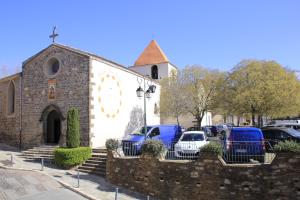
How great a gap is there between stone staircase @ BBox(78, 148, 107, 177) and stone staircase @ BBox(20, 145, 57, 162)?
9.36 feet

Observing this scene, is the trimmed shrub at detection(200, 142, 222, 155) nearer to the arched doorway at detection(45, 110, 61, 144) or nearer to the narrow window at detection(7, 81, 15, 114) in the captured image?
the arched doorway at detection(45, 110, 61, 144)

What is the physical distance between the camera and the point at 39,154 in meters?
21.1

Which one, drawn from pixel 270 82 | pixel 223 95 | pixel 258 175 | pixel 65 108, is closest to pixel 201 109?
pixel 223 95

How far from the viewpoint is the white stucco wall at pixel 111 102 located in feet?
68.6

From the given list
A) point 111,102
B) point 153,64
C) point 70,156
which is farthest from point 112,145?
point 153,64

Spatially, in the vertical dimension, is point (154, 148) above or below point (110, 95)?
below

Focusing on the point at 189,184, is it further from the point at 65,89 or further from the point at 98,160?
the point at 65,89

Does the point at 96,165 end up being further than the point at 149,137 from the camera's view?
No

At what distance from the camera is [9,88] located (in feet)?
84.9

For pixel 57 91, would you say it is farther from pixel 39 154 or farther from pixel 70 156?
pixel 70 156

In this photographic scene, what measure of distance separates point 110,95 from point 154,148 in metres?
8.72

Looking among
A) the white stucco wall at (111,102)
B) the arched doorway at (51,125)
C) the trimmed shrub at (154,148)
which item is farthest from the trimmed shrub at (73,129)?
the trimmed shrub at (154,148)

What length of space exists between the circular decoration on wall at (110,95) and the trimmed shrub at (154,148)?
24.0ft

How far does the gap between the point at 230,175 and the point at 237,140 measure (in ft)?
6.68
